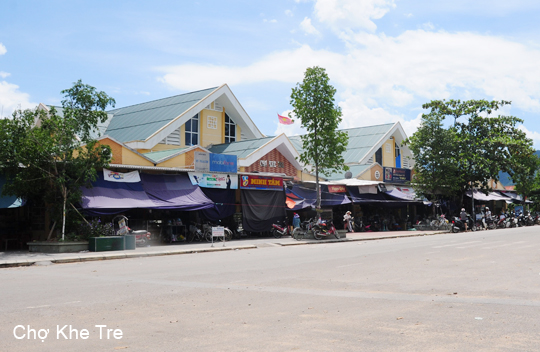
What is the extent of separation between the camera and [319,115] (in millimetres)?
30938

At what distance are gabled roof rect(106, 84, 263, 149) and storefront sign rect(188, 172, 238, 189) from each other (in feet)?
23.5

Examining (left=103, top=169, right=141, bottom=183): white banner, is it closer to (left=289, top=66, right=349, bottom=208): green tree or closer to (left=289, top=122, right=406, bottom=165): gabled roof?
(left=289, top=66, right=349, bottom=208): green tree

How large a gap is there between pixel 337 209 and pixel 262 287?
99.1 ft

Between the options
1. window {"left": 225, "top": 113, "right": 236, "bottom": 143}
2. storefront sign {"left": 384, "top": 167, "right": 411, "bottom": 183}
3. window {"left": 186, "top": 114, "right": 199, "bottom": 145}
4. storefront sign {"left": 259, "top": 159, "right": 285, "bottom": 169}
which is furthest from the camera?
storefront sign {"left": 384, "top": 167, "right": 411, "bottom": 183}

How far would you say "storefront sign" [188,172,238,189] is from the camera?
28.6 metres

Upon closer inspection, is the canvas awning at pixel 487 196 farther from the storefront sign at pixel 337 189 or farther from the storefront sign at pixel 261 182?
the storefront sign at pixel 261 182

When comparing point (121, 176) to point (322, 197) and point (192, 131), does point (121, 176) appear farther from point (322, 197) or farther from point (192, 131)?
point (322, 197)

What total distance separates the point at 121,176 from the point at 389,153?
32.8 meters

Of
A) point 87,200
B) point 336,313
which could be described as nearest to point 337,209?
point 87,200

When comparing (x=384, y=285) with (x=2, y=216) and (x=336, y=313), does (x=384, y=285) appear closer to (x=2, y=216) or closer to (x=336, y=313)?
(x=336, y=313)

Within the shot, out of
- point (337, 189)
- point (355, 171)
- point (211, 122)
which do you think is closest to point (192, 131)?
point (211, 122)

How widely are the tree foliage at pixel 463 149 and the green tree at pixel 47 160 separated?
2809 cm

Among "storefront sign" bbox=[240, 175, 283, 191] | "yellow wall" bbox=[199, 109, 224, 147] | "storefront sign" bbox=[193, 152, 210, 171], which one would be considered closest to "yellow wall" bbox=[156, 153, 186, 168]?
"storefront sign" bbox=[193, 152, 210, 171]

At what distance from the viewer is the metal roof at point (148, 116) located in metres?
36.7
